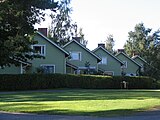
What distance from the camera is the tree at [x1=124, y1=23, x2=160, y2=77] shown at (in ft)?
335

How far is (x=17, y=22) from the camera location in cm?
2483


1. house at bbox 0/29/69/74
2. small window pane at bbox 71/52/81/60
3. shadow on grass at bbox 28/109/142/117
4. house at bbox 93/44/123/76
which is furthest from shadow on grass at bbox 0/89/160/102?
house at bbox 93/44/123/76

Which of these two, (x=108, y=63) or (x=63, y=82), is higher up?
(x=108, y=63)

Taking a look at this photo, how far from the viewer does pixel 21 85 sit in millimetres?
46281

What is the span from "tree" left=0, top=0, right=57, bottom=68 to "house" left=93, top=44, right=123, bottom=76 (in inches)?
1973

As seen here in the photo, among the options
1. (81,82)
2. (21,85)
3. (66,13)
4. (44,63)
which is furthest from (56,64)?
(66,13)

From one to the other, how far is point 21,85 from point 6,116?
28754 mm

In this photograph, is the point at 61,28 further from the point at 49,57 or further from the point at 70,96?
the point at 70,96

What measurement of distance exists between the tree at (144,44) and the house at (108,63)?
22.5m

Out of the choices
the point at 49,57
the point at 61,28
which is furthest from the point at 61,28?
the point at 49,57

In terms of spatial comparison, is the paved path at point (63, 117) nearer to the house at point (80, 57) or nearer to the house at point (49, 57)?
the house at point (49, 57)

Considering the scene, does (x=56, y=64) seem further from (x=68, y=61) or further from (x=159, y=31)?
(x=159, y=31)

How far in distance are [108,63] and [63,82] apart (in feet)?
92.5

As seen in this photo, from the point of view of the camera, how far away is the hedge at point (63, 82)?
45844 mm
